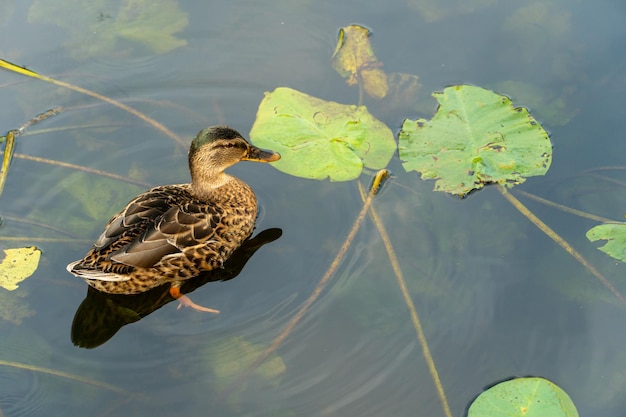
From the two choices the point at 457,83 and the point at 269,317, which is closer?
the point at 269,317

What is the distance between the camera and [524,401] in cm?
418

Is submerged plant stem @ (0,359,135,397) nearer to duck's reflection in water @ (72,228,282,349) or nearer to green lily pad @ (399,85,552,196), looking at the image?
duck's reflection in water @ (72,228,282,349)

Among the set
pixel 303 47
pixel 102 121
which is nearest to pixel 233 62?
pixel 303 47

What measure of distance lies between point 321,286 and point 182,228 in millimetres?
1040

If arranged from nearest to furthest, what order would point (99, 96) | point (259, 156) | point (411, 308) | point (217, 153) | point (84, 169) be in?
1. point (411, 308)
2. point (217, 153)
3. point (259, 156)
4. point (84, 169)
5. point (99, 96)

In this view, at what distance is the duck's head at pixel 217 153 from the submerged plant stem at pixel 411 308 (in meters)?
0.88

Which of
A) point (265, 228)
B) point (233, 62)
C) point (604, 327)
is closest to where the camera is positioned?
point (604, 327)

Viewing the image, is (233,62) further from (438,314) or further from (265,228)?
(438,314)

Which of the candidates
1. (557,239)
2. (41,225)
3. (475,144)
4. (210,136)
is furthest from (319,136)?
(41,225)

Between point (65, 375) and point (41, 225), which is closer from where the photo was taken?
point (65, 375)

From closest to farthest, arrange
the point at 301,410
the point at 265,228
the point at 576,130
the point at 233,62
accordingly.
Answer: the point at 301,410 < the point at 265,228 < the point at 576,130 < the point at 233,62

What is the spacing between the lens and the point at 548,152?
17.8ft

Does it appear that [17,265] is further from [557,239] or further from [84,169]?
[557,239]

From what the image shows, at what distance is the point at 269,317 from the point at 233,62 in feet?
8.95
